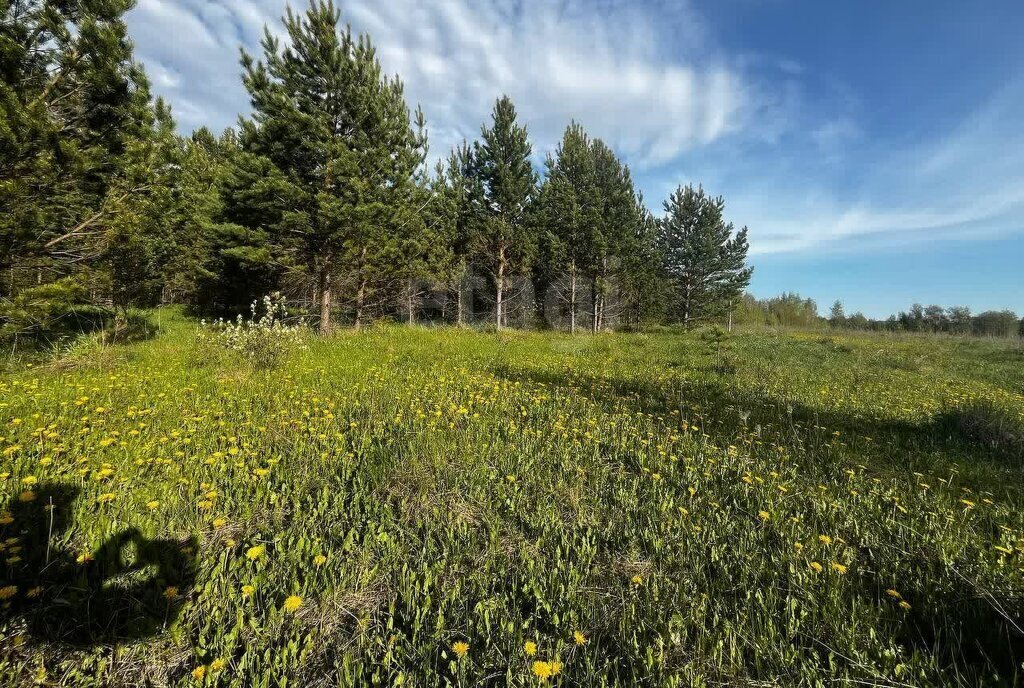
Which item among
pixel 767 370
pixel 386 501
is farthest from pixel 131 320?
pixel 767 370

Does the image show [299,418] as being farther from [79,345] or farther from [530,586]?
[79,345]

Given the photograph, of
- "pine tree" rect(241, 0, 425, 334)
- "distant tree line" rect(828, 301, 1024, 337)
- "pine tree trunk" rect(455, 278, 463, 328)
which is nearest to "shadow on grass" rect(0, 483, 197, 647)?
"pine tree" rect(241, 0, 425, 334)

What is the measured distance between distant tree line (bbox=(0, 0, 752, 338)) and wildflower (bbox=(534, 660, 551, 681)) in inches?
287

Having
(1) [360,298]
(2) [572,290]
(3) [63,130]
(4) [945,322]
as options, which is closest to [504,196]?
(2) [572,290]

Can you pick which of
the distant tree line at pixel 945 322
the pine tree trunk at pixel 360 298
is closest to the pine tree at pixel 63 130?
the pine tree trunk at pixel 360 298

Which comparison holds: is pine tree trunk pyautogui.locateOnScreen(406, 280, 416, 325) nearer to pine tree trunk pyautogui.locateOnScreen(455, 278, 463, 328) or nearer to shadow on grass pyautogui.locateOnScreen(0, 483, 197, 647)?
pine tree trunk pyautogui.locateOnScreen(455, 278, 463, 328)

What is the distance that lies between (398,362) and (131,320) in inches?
402

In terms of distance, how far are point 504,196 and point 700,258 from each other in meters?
18.6

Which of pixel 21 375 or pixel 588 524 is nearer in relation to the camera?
pixel 588 524

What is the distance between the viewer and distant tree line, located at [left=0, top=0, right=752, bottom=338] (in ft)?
17.0

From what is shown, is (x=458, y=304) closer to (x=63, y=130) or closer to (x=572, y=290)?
(x=572, y=290)

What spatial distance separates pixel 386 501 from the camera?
2617 mm

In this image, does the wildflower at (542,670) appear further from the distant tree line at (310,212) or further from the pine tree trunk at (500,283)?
the pine tree trunk at (500,283)

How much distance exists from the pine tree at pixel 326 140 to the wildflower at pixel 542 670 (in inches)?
511
